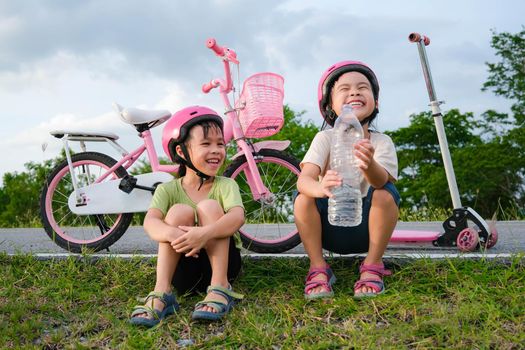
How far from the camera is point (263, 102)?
16.2 feet

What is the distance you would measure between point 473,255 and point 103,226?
10.8 ft

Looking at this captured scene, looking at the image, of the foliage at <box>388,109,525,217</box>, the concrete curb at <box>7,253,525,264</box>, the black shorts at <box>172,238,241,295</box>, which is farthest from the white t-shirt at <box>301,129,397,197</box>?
the foliage at <box>388,109,525,217</box>

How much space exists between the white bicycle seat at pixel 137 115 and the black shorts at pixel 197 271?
1.98 metres

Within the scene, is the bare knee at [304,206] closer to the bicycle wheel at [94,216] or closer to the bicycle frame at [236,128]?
the bicycle frame at [236,128]

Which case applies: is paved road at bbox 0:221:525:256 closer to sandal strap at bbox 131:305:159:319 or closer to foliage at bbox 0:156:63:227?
sandal strap at bbox 131:305:159:319

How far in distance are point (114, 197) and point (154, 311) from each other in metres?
2.23

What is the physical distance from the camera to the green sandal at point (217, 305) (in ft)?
11.4

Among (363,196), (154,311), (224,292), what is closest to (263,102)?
(363,196)

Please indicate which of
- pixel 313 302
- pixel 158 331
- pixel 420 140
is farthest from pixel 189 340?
pixel 420 140

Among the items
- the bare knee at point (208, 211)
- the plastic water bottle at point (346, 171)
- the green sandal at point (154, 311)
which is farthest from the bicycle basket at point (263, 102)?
the green sandal at point (154, 311)

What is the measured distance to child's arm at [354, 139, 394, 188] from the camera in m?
3.29

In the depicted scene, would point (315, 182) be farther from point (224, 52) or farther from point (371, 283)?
point (224, 52)

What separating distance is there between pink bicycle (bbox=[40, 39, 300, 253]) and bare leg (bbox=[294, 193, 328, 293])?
1234 millimetres

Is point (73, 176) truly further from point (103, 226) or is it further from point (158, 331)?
point (158, 331)
